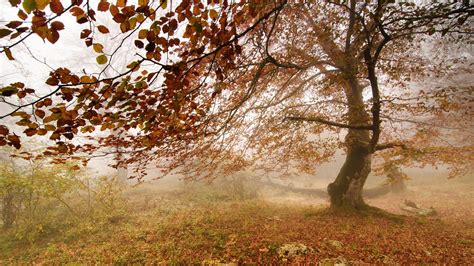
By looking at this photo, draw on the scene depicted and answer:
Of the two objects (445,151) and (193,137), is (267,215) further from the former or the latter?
(445,151)

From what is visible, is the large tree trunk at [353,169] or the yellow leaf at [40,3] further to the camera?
the large tree trunk at [353,169]

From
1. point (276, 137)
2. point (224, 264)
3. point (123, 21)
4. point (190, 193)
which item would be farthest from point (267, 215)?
point (123, 21)

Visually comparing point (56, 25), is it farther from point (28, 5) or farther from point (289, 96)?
point (289, 96)

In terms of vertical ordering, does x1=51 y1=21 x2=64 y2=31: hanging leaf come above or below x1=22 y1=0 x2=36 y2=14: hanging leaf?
above

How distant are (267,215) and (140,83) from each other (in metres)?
7.99

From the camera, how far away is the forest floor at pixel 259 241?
5723 millimetres

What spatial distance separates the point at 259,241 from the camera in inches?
255

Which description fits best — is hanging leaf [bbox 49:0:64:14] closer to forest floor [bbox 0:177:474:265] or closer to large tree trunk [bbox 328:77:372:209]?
forest floor [bbox 0:177:474:265]

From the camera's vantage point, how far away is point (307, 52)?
936 centimetres

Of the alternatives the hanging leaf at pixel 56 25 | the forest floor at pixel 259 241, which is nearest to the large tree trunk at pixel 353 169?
the forest floor at pixel 259 241

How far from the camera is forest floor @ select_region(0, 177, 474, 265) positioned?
5.72m

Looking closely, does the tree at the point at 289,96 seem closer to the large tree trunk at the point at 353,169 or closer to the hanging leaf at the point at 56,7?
the large tree trunk at the point at 353,169

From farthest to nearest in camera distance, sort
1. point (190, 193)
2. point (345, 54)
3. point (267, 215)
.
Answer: point (190, 193) < point (267, 215) < point (345, 54)

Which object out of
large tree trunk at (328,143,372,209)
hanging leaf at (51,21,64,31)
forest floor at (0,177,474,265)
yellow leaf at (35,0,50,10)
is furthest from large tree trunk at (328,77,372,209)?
yellow leaf at (35,0,50,10)
